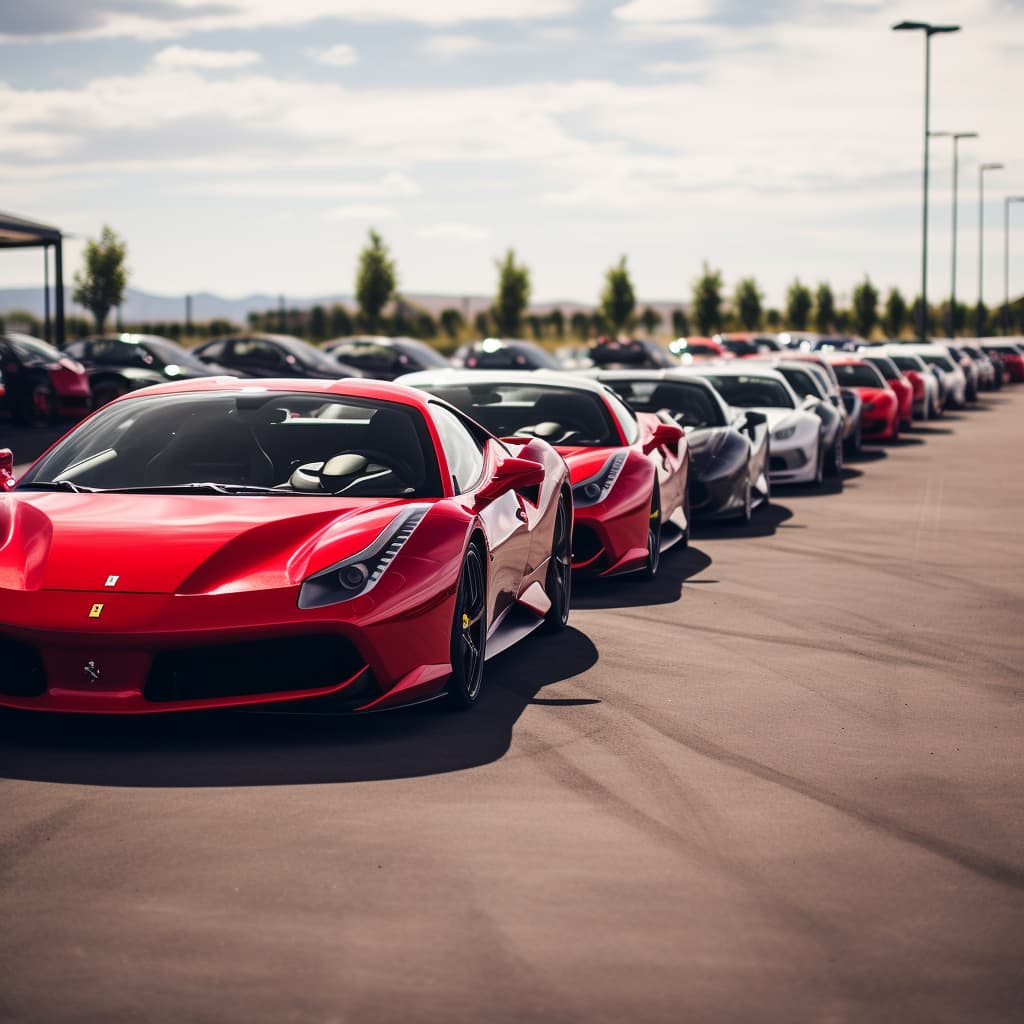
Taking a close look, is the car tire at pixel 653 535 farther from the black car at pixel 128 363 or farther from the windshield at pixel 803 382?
the black car at pixel 128 363

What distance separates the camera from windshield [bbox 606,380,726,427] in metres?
14.8

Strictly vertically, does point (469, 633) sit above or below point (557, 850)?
above

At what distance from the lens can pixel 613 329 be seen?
88.6 metres

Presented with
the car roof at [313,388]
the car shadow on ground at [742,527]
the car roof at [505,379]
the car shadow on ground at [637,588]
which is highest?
the car roof at [313,388]

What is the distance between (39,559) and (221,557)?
0.62 metres

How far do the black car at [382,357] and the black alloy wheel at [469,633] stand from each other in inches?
1250

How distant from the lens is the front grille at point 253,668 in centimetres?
600

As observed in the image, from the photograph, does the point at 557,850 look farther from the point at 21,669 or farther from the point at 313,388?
the point at 313,388

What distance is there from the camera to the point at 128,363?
30.7 meters

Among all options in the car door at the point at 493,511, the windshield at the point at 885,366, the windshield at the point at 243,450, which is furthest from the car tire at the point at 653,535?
the windshield at the point at 885,366

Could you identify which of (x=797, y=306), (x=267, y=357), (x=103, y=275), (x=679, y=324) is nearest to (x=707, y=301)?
(x=679, y=324)

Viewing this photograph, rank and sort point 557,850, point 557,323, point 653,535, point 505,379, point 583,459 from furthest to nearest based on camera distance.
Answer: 1. point 557,323
2. point 505,379
3. point 653,535
4. point 583,459
5. point 557,850

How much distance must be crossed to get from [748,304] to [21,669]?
334 ft

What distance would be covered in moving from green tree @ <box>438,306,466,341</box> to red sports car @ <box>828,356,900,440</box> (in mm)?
51704
